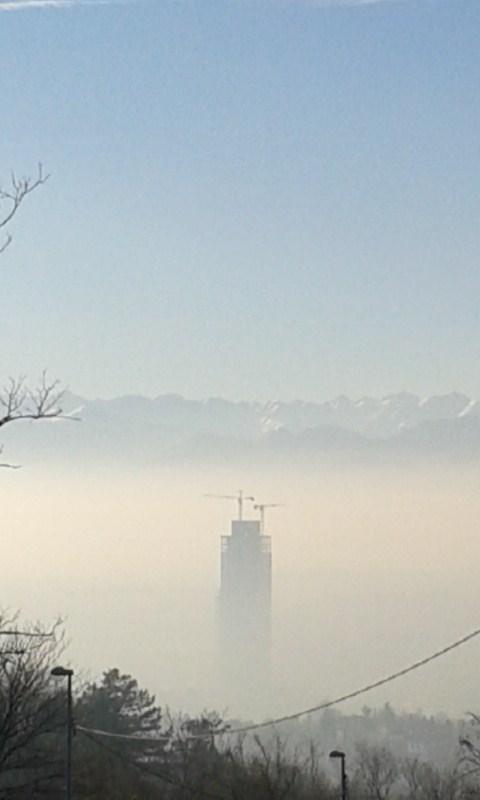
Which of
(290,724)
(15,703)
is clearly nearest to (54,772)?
(15,703)

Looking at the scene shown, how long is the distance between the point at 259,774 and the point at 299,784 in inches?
306

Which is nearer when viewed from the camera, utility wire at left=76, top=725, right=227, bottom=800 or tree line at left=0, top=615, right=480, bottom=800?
tree line at left=0, top=615, right=480, bottom=800

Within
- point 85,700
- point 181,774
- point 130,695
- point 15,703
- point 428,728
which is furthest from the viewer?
point 428,728

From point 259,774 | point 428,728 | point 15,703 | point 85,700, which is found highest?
point 428,728

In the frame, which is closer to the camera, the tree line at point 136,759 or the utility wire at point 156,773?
the tree line at point 136,759

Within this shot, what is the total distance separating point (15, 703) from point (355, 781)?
191 feet

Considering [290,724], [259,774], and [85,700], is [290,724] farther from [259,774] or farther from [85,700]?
[259,774]

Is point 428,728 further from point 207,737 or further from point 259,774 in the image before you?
point 259,774

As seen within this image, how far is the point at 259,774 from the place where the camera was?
69.9 metres

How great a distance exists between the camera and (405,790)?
95.2 metres

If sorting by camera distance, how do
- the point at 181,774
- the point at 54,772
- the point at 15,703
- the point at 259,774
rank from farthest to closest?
the point at 181,774 → the point at 259,774 → the point at 54,772 → the point at 15,703

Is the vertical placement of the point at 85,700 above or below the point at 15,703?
above

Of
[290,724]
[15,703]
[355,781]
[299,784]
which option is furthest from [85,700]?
[290,724]

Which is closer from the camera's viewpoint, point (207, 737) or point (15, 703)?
point (15, 703)
